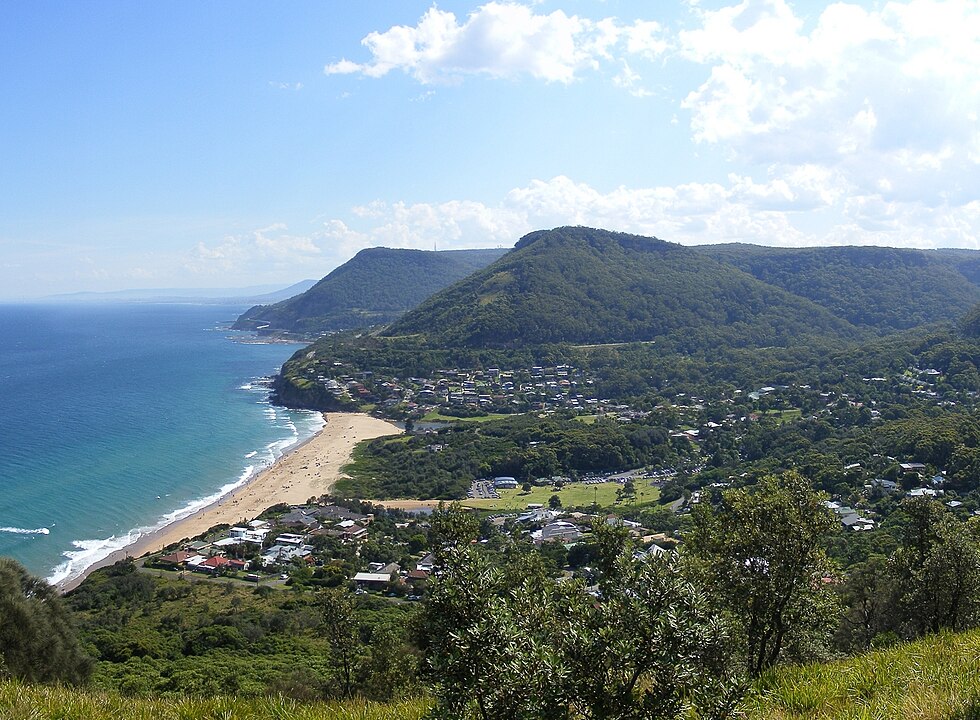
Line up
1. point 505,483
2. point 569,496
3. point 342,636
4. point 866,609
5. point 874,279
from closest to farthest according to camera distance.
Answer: point 342,636, point 866,609, point 569,496, point 505,483, point 874,279

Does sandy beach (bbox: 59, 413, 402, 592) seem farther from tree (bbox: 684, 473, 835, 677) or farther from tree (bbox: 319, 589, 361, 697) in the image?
tree (bbox: 684, 473, 835, 677)

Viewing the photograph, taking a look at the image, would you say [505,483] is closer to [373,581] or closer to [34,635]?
[373,581]

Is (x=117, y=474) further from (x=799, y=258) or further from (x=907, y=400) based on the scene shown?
(x=799, y=258)

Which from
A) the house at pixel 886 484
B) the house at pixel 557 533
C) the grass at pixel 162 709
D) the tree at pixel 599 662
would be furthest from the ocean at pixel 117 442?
the house at pixel 886 484

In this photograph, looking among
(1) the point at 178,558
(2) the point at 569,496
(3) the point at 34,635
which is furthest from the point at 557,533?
(3) the point at 34,635

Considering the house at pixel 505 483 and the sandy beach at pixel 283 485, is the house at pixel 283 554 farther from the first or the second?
the house at pixel 505 483

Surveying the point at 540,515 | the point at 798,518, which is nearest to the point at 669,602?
the point at 798,518

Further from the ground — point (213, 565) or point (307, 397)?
point (307, 397)
